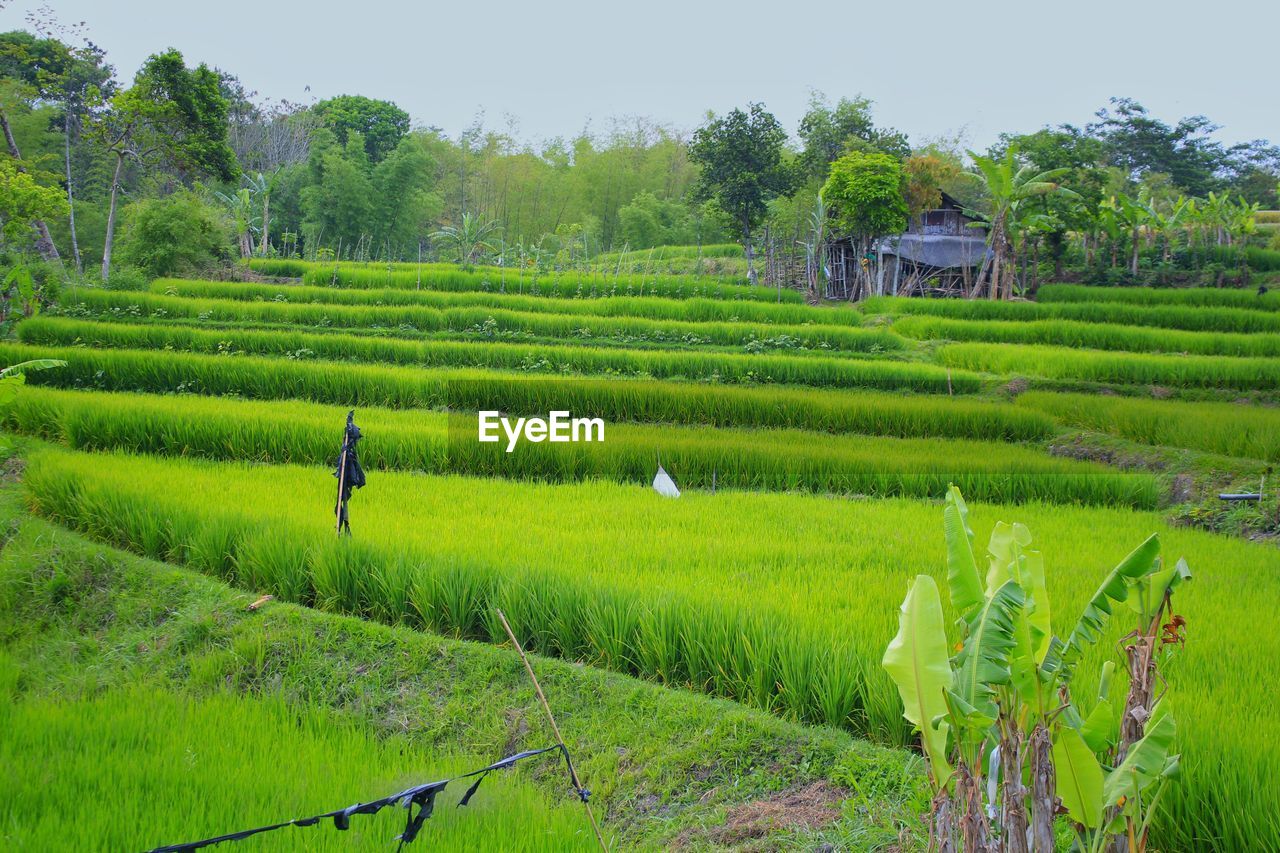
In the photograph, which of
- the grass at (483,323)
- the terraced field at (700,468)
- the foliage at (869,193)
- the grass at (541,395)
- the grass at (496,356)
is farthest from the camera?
the foliage at (869,193)

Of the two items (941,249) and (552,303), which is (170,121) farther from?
(941,249)

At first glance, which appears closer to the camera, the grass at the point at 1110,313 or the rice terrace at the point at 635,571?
the rice terrace at the point at 635,571

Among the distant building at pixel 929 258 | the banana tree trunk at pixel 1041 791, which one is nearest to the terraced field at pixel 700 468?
the banana tree trunk at pixel 1041 791

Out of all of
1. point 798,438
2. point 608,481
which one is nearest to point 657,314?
point 798,438

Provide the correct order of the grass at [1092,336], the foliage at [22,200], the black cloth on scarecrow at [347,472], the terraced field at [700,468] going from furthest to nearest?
the foliage at [22,200] → the grass at [1092,336] → the black cloth on scarecrow at [347,472] → the terraced field at [700,468]

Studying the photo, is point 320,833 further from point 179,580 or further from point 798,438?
point 798,438

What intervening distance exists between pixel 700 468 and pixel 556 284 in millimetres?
12123

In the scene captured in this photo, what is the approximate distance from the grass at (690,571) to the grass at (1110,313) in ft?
35.6

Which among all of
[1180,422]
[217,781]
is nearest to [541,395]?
[1180,422]

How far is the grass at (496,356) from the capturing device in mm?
12469

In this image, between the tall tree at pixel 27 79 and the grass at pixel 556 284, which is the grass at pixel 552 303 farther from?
the tall tree at pixel 27 79

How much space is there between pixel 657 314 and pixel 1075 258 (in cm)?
1026

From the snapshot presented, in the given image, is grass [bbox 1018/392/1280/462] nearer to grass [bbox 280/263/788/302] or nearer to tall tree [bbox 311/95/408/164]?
grass [bbox 280/263/788/302]

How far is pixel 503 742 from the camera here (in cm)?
353
